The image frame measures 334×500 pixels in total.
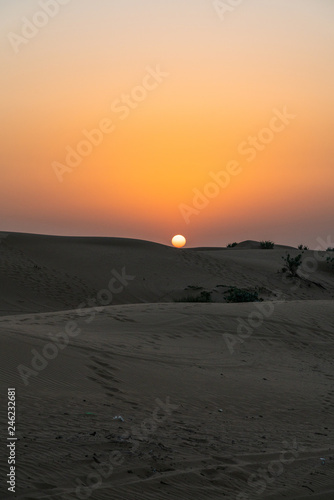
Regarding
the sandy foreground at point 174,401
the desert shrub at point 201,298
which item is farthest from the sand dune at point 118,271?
the sandy foreground at point 174,401

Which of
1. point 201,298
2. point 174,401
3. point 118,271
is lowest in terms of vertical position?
point 174,401

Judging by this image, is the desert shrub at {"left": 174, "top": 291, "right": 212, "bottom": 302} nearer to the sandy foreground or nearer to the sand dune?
the sand dune

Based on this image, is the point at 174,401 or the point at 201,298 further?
the point at 201,298

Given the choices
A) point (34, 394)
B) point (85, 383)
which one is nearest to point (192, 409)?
point (85, 383)

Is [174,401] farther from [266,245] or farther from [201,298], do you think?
[266,245]

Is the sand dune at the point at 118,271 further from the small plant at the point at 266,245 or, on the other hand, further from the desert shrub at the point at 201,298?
the small plant at the point at 266,245

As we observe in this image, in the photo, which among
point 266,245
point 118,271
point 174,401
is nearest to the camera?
point 174,401

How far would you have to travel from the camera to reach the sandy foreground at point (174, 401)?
5.32m

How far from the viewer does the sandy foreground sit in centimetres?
532

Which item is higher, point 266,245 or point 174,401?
point 266,245

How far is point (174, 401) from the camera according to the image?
813cm

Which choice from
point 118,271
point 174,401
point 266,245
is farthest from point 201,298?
point 266,245

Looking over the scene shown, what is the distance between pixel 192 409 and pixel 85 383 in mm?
1688

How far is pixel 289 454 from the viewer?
641 centimetres
